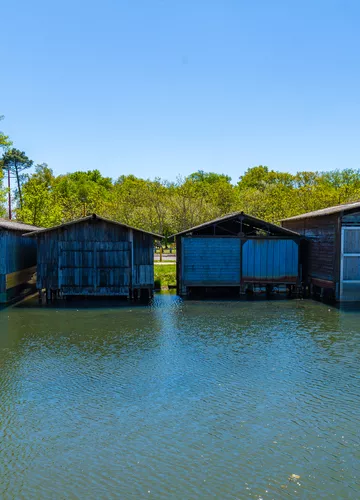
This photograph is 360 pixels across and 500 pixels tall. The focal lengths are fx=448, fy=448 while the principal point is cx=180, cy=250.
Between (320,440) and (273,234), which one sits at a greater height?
(273,234)

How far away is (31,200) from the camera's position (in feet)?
144

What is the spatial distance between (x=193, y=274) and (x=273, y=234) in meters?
6.33

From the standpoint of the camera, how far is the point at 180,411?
11.3 meters

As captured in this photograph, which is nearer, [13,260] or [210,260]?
[13,260]

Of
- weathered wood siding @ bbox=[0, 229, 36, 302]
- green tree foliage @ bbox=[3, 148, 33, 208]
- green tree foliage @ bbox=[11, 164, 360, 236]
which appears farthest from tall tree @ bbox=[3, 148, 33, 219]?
weathered wood siding @ bbox=[0, 229, 36, 302]

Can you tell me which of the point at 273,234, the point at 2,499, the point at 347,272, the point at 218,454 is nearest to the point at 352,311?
the point at 347,272

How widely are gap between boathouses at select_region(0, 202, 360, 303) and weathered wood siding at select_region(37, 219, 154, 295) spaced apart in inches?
2.4

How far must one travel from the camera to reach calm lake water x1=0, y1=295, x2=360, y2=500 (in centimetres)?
842

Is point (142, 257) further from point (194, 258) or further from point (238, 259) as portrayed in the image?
point (238, 259)

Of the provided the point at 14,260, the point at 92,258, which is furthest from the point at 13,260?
the point at 92,258

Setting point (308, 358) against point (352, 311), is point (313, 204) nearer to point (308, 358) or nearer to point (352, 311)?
point (352, 311)

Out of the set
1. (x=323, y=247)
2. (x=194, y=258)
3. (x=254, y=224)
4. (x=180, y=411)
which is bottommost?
(x=180, y=411)

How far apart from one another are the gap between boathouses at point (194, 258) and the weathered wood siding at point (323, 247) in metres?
0.06

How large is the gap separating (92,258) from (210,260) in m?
7.62
